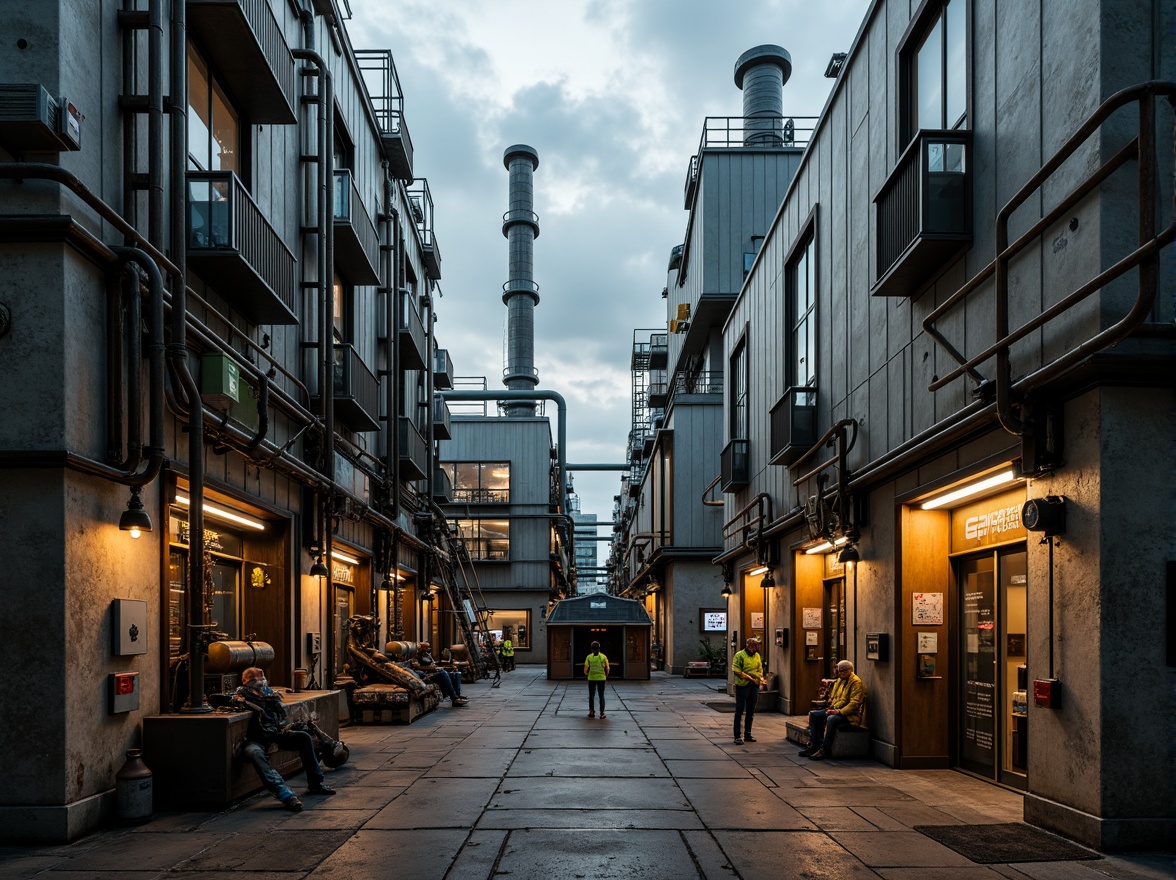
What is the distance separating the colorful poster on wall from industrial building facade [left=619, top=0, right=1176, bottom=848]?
1.1 inches

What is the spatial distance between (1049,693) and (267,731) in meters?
7.82

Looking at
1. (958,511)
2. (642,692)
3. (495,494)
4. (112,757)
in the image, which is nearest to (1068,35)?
(958,511)

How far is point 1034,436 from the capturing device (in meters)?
9.33

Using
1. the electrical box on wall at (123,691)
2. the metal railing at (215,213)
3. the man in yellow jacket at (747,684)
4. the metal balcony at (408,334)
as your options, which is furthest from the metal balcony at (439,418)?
the electrical box on wall at (123,691)

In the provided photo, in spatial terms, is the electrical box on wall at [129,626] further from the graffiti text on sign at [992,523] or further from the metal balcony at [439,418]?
the metal balcony at [439,418]

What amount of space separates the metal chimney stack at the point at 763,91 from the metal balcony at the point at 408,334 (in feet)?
51.5

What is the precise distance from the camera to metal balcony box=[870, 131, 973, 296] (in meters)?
11.2

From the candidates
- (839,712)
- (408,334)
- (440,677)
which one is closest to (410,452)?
(408,334)

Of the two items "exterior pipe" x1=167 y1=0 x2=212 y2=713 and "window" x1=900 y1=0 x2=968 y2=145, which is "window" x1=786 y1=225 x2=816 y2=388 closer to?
"window" x1=900 y1=0 x2=968 y2=145

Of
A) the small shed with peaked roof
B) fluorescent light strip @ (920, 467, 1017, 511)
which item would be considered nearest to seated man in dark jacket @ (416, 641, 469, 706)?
the small shed with peaked roof

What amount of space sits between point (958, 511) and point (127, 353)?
1005cm

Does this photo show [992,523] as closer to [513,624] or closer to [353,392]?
[353,392]

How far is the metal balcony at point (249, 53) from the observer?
12.1 metres

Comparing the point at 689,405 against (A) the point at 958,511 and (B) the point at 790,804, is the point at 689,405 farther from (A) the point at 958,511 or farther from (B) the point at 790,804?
(B) the point at 790,804
